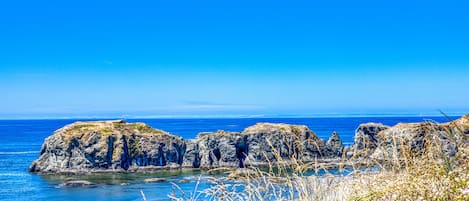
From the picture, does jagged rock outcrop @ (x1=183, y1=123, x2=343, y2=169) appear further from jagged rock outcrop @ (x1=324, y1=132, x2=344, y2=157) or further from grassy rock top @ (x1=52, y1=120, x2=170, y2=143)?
grassy rock top @ (x1=52, y1=120, x2=170, y2=143)

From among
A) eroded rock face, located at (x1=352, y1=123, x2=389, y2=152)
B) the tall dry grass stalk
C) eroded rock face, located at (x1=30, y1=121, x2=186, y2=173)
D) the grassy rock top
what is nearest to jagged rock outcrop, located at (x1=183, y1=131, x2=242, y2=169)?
eroded rock face, located at (x1=30, y1=121, x2=186, y2=173)

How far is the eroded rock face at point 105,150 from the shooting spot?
299ft

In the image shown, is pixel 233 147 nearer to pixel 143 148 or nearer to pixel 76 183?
pixel 143 148

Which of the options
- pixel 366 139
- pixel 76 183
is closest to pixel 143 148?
pixel 76 183

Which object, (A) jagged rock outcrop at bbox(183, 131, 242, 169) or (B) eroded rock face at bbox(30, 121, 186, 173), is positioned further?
(A) jagged rock outcrop at bbox(183, 131, 242, 169)

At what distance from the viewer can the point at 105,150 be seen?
92.5 meters

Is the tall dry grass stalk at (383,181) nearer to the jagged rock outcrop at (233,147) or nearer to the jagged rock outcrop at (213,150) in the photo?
the jagged rock outcrop at (233,147)

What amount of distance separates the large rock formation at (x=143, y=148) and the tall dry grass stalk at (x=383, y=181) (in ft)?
260

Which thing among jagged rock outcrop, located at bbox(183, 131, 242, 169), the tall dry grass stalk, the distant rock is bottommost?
the distant rock

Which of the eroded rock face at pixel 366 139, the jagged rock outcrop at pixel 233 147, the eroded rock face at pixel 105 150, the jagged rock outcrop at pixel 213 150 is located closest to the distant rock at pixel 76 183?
the eroded rock face at pixel 105 150

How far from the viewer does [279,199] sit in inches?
316

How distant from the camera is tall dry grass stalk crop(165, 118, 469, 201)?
6.78m

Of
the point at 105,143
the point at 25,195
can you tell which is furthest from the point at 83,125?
the point at 25,195

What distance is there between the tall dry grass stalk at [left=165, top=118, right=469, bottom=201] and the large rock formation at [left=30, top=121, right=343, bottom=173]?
79.4 m
